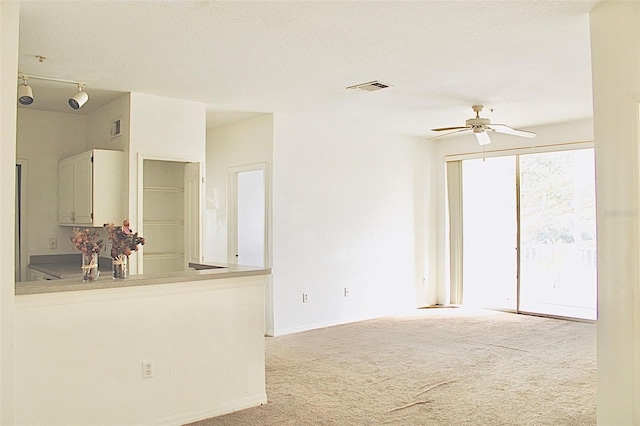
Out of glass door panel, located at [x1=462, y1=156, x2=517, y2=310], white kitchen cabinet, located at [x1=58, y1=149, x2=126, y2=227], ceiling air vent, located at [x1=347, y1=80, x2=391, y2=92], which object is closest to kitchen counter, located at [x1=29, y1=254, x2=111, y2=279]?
white kitchen cabinet, located at [x1=58, y1=149, x2=126, y2=227]

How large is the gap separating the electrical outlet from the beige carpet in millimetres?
491

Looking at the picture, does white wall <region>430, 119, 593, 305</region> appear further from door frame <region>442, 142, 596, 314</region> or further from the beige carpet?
the beige carpet

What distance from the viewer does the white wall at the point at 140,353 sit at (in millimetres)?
2992

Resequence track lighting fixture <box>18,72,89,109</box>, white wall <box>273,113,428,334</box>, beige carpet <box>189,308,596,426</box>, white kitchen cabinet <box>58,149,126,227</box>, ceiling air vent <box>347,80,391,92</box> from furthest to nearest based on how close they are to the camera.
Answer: white wall <box>273,113,428,334</box> → white kitchen cabinet <box>58,149,126,227</box> → ceiling air vent <box>347,80,391,92</box> → track lighting fixture <box>18,72,89,109</box> → beige carpet <box>189,308,596,426</box>

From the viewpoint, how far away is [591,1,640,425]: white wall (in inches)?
114

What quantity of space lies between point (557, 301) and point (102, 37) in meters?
6.78

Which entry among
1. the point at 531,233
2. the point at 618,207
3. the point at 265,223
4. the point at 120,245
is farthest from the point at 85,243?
the point at 531,233

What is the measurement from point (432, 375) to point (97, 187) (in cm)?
356

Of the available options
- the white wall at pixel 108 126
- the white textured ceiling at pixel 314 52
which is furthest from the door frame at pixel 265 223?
the white wall at pixel 108 126

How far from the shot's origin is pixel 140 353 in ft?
11.1

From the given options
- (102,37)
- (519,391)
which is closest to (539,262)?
(519,391)

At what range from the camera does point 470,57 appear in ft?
13.6

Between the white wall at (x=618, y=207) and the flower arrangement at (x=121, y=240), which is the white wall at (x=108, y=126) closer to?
the flower arrangement at (x=121, y=240)

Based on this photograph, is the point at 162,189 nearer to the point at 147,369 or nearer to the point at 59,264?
the point at 59,264
